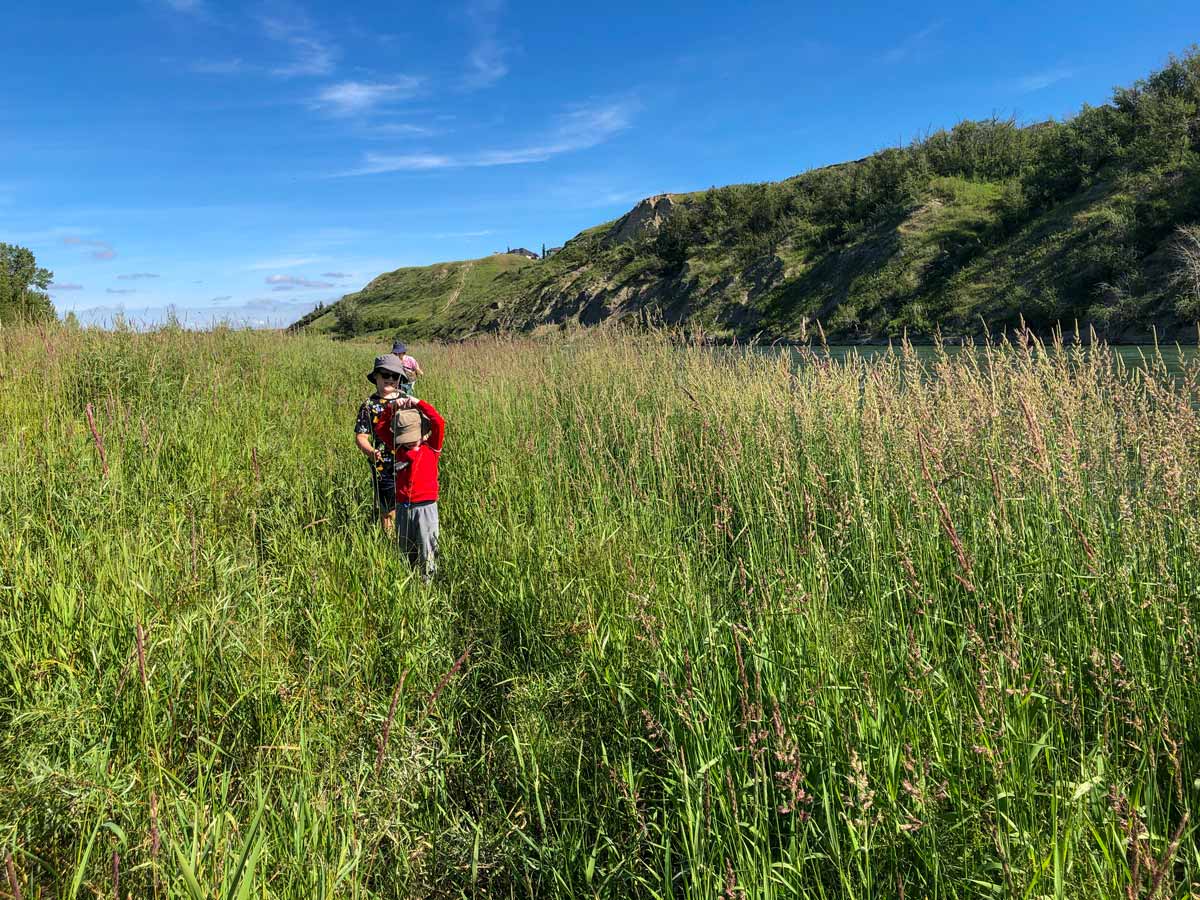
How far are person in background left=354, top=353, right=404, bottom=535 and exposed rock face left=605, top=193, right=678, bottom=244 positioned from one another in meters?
70.6

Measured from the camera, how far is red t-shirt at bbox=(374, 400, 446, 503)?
4.54 metres

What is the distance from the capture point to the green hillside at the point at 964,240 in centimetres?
1973

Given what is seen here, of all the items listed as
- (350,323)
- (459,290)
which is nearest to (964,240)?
(350,323)

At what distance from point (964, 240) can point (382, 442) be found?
97.7 ft

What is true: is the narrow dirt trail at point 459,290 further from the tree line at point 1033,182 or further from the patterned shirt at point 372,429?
the patterned shirt at point 372,429

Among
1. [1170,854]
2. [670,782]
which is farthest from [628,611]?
[1170,854]

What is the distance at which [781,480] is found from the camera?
3916mm

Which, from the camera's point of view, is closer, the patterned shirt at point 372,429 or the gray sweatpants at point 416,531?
the gray sweatpants at point 416,531

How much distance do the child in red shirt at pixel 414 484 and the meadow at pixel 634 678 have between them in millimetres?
287

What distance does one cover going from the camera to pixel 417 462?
4555mm

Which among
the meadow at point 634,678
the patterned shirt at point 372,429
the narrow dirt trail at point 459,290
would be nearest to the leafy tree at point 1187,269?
the meadow at point 634,678

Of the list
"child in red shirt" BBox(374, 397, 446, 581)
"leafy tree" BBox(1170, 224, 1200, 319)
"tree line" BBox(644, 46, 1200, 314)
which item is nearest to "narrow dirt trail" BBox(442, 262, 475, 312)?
"tree line" BBox(644, 46, 1200, 314)

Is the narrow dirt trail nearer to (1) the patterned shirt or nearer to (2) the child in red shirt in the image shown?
(1) the patterned shirt

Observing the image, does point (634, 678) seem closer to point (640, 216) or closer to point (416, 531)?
point (416, 531)
